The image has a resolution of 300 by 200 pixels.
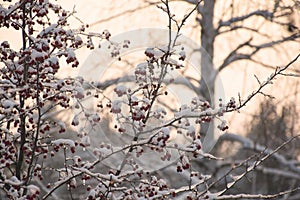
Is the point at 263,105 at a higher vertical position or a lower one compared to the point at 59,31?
higher

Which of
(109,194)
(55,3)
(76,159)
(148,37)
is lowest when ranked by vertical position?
(109,194)

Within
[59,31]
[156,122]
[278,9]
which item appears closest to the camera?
[59,31]

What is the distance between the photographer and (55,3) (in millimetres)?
3734

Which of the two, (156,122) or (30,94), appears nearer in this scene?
(30,94)

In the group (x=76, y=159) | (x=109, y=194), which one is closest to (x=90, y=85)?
(x=76, y=159)

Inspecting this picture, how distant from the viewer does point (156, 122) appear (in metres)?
4.17

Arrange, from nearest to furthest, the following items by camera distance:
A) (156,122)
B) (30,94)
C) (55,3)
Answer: (30,94)
(55,3)
(156,122)

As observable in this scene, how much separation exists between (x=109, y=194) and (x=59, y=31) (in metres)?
1.11

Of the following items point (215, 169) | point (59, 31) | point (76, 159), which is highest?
point (215, 169)

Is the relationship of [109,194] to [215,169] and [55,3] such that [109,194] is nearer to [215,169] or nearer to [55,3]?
[55,3]

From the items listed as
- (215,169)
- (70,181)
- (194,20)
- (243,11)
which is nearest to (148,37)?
(194,20)

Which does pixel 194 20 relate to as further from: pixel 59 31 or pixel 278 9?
pixel 59 31

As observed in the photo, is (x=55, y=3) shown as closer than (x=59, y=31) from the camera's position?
No

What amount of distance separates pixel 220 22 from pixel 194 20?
40 cm
